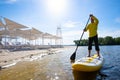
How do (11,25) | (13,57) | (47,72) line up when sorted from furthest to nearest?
(11,25) → (13,57) → (47,72)

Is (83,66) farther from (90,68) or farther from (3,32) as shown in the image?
(3,32)

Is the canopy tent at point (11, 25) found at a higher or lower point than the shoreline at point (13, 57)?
higher

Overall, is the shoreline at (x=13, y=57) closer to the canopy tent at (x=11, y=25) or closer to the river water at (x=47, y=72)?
the river water at (x=47, y=72)

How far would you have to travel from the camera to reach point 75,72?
22.9 feet

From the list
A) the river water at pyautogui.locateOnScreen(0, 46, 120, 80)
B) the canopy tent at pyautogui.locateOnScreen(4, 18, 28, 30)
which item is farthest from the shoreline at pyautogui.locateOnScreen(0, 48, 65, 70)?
the canopy tent at pyautogui.locateOnScreen(4, 18, 28, 30)

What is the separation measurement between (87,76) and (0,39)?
32946 mm

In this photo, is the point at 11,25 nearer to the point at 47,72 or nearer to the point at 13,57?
the point at 13,57

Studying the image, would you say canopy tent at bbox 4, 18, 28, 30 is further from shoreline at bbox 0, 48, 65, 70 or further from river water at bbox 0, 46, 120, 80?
river water at bbox 0, 46, 120, 80

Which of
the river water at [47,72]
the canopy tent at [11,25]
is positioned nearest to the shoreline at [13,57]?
the river water at [47,72]

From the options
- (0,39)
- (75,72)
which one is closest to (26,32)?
(0,39)

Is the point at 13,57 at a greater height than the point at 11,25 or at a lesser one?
lesser

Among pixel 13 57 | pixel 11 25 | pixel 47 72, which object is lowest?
pixel 47 72

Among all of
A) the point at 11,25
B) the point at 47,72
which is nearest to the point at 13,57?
the point at 47,72

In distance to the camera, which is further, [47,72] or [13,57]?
[13,57]
